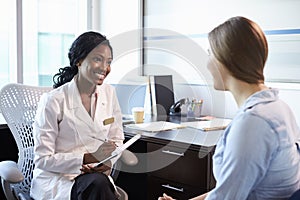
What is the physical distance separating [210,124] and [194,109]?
0.32 meters

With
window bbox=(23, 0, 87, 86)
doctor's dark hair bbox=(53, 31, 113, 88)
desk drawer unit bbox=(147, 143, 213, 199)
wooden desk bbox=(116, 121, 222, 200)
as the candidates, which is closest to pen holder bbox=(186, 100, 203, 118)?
wooden desk bbox=(116, 121, 222, 200)

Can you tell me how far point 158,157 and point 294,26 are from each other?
108 centimetres

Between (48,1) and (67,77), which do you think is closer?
(67,77)

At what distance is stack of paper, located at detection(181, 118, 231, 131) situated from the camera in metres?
2.19

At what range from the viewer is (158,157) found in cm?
202

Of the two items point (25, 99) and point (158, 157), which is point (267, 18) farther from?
point (25, 99)

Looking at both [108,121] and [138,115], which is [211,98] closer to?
[138,115]

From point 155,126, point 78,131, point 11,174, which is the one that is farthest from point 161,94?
point 11,174

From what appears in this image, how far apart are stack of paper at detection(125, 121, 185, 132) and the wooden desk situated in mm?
53

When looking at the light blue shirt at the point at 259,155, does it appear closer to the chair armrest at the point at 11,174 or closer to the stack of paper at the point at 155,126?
the chair armrest at the point at 11,174

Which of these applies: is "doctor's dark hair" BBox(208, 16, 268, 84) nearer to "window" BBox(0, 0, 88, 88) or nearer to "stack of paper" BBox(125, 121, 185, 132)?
"stack of paper" BBox(125, 121, 185, 132)

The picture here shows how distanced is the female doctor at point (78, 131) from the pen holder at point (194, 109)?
0.69 metres

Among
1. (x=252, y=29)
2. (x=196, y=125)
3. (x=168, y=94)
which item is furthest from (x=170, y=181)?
(x=252, y=29)

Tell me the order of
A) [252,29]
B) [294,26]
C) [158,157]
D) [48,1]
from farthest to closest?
[48,1] < [294,26] < [158,157] < [252,29]
